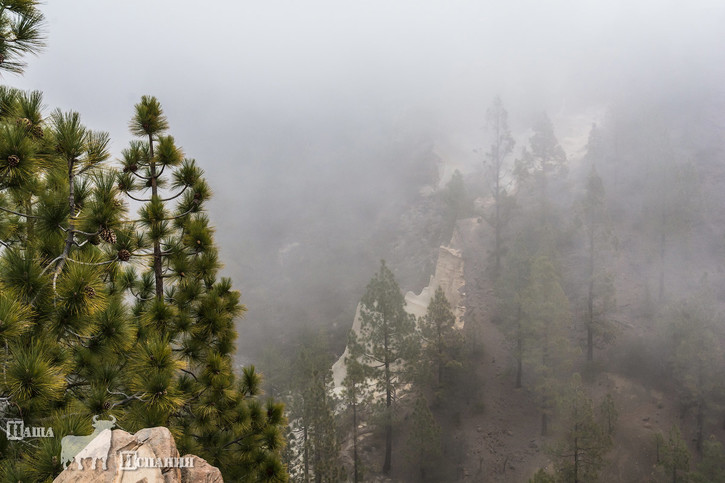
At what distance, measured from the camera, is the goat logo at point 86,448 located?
3.19 meters

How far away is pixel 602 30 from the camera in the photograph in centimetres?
8400

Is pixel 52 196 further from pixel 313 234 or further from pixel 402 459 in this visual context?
pixel 313 234

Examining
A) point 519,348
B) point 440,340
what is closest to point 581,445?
point 519,348

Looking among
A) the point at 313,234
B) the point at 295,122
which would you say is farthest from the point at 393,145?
the point at 295,122

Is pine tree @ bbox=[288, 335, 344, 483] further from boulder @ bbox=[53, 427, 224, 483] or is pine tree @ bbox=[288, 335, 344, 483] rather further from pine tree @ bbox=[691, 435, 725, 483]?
boulder @ bbox=[53, 427, 224, 483]

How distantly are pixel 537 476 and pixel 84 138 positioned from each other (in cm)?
1993

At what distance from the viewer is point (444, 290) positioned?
1352 inches

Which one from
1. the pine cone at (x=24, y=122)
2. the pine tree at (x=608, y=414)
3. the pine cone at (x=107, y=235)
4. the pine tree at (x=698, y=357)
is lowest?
the pine tree at (x=608, y=414)

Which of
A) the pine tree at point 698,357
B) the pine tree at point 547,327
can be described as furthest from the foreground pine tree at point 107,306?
the pine tree at point 698,357

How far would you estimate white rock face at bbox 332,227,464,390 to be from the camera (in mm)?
32500

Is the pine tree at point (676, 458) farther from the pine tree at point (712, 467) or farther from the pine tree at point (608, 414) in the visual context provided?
the pine tree at point (608, 414)

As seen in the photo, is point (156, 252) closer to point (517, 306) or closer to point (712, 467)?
point (517, 306)

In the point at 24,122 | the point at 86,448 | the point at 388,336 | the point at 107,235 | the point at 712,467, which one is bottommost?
the point at 712,467

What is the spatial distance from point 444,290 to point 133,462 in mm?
32629
